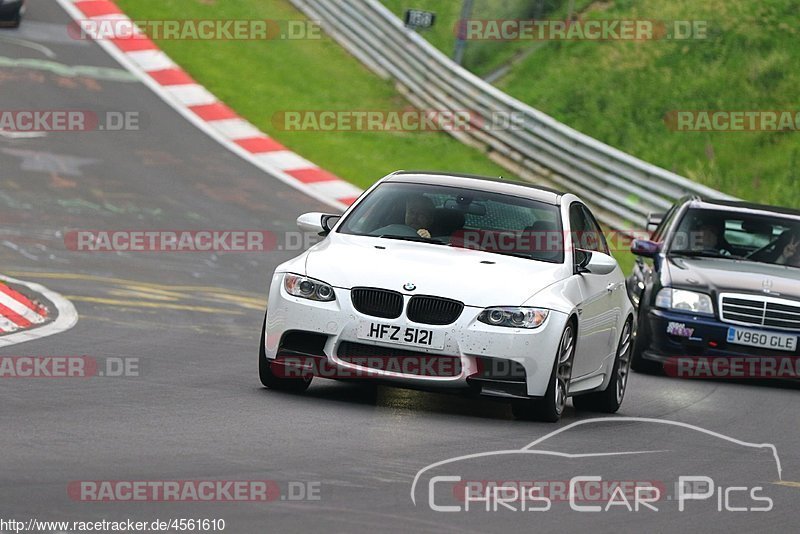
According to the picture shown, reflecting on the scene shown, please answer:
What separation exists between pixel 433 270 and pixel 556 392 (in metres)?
1.07

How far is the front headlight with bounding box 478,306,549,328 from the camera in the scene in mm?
9477

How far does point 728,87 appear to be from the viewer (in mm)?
27609

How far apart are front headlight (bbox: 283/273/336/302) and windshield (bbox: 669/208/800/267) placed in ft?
19.8

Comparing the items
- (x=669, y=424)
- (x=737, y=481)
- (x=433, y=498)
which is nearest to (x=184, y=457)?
(x=433, y=498)

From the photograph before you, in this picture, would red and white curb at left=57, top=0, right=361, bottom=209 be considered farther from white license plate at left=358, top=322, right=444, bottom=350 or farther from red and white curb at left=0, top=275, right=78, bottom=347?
white license plate at left=358, top=322, right=444, bottom=350

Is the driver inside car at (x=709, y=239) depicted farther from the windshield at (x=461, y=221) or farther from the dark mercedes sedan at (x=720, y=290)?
the windshield at (x=461, y=221)

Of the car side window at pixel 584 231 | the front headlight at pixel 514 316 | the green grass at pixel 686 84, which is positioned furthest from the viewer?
the green grass at pixel 686 84

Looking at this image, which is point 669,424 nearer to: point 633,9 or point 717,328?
point 717,328

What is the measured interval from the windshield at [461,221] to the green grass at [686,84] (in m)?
14.7

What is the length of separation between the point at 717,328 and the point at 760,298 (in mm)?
454

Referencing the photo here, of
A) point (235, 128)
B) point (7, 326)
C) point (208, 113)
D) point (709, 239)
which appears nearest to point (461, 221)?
point (7, 326)

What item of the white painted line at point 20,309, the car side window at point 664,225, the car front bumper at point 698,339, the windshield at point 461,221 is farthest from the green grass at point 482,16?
the windshield at point 461,221

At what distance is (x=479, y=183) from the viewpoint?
432 inches

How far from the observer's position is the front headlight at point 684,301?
14.2 metres
